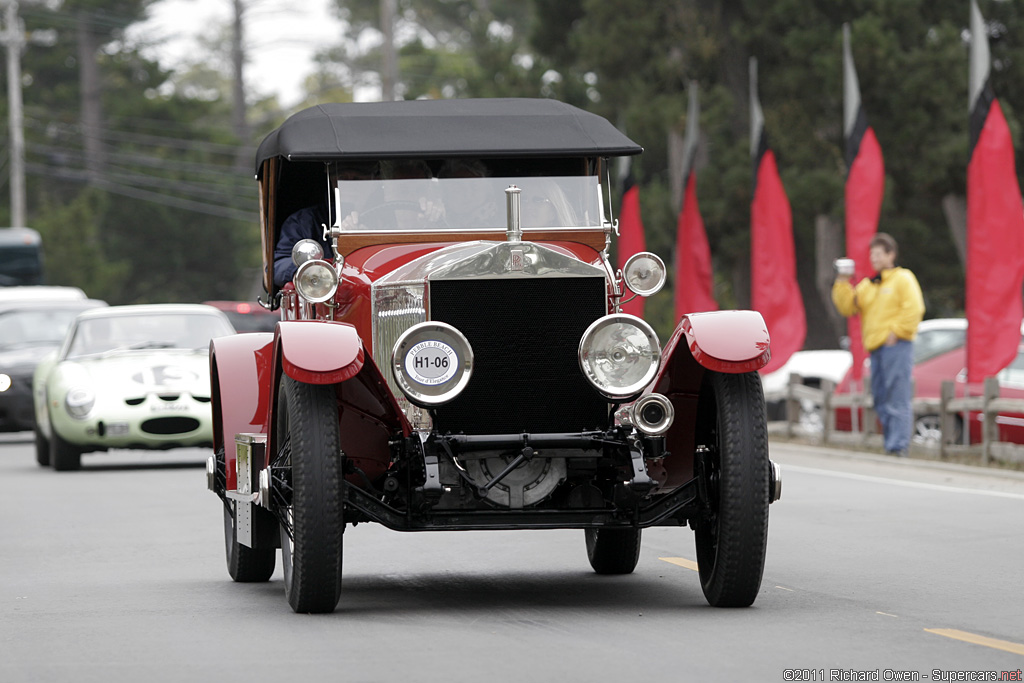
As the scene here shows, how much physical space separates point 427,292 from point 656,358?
105 centimetres

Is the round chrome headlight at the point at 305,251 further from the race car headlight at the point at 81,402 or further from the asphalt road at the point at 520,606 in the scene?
the race car headlight at the point at 81,402

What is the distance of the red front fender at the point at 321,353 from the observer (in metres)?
7.47

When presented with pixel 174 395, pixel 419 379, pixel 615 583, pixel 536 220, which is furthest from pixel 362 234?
pixel 174 395

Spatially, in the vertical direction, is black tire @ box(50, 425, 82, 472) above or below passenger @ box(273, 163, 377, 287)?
below

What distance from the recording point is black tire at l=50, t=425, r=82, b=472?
17.4 metres

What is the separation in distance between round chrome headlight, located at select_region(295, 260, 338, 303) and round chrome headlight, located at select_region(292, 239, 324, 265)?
1.10ft

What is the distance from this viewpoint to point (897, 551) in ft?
33.9

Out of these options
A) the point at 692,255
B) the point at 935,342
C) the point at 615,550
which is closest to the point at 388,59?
the point at 692,255

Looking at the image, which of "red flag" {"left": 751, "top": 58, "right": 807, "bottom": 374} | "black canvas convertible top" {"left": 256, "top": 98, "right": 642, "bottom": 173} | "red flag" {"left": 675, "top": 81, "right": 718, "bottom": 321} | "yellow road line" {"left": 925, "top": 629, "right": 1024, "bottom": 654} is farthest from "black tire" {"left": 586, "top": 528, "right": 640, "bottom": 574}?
"red flag" {"left": 675, "top": 81, "right": 718, "bottom": 321}

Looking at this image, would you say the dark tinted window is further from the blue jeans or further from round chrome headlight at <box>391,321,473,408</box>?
round chrome headlight at <box>391,321,473,408</box>

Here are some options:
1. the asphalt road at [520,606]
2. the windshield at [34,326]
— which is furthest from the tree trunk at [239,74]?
the asphalt road at [520,606]

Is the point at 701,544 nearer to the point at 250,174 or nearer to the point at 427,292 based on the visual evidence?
the point at 427,292

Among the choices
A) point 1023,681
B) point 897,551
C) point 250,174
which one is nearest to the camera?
point 1023,681

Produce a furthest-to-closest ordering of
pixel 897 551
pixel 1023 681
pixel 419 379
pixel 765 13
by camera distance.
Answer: pixel 765 13 → pixel 897 551 → pixel 419 379 → pixel 1023 681
